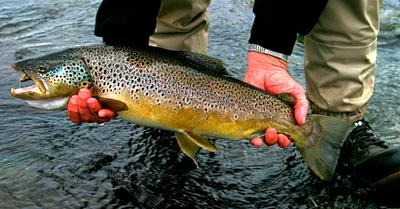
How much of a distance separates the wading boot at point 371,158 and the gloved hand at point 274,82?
1.93 ft

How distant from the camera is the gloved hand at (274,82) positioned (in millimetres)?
2699

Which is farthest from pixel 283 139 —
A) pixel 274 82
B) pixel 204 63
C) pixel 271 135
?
pixel 204 63

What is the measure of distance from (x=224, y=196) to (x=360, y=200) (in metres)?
0.78

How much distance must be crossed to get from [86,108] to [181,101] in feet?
1.61

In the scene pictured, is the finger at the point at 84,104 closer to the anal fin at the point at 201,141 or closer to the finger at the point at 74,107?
the finger at the point at 74,107

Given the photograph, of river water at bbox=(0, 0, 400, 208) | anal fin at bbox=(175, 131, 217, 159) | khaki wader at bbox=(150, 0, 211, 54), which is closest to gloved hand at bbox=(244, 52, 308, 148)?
anal fin at bbox=(175, 131, 217, 159)

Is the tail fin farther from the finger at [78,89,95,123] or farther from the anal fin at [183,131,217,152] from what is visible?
the finger at [78,89,95,123]

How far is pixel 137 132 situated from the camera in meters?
3.56

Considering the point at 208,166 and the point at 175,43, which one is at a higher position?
the point at 175,43

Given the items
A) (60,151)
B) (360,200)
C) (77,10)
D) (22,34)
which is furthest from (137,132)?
(77,10)

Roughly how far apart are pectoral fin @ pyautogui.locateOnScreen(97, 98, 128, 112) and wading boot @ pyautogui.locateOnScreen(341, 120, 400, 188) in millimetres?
1419

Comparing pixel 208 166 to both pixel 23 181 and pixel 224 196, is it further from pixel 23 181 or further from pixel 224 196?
pixel 23 181

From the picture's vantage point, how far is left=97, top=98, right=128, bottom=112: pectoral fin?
8.60 ft

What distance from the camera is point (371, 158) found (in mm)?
3031
